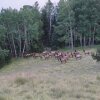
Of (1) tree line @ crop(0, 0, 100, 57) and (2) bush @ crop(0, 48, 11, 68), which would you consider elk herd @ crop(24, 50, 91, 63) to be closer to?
(2) bush @ crop(0, 48, 11, 68)

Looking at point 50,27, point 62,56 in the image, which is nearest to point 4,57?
point 62,56

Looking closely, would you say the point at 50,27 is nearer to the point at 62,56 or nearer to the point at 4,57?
the point at 4,57

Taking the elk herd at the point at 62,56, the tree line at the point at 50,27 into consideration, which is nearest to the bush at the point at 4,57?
the tree line at the point at 50,27

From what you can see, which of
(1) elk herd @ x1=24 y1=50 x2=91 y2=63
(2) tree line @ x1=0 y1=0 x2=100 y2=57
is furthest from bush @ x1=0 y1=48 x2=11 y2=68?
(1) elk herd @ x1=24 y1=50 x2=91 y2=63

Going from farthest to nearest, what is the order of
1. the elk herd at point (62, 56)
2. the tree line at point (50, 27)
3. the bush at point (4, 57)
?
the tree line at point (50, 27) < the bush at point (4, 57) < the elk herd at point (62, 56)

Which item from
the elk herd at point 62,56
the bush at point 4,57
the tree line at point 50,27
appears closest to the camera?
the elk herd at point 62,56

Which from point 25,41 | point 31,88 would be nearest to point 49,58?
point 25,41

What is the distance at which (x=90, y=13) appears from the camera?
195 ft

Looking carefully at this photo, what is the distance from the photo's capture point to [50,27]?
64938 mm

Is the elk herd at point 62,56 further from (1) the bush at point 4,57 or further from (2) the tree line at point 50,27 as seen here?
(2) the tree line at point 50,27

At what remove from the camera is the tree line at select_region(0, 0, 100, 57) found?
2116 inches

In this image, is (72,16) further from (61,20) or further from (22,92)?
(22,92)

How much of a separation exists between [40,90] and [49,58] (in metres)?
27.5

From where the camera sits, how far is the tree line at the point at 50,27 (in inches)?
2116
